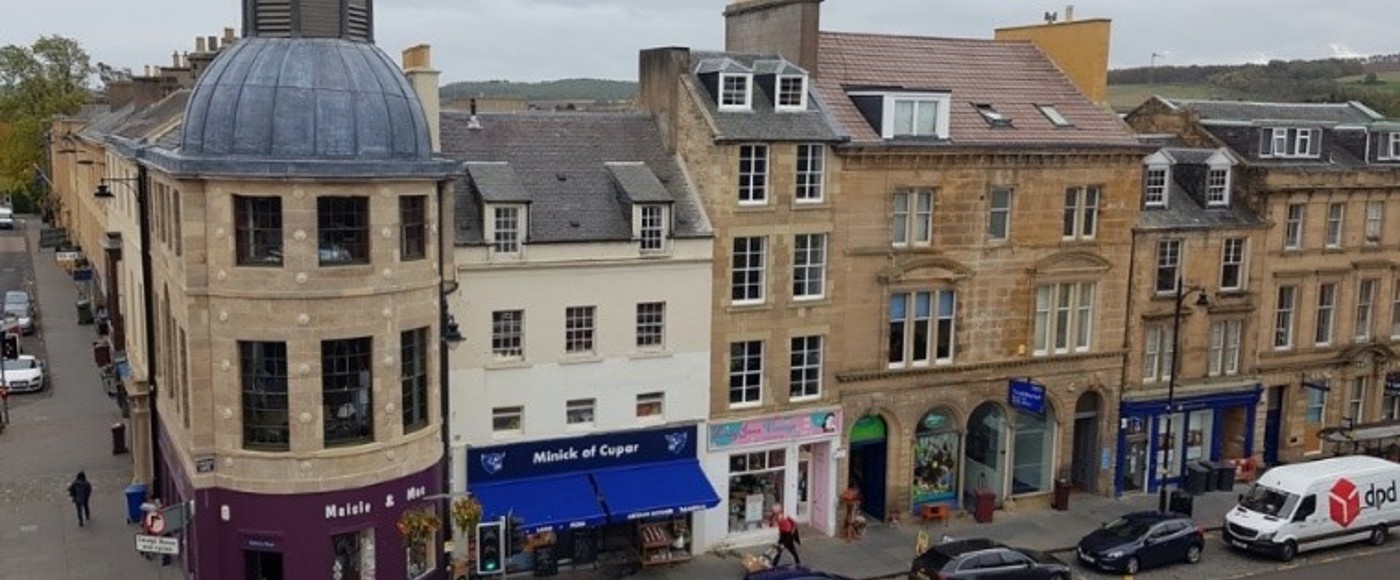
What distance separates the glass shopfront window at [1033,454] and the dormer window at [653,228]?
1369 centimetres

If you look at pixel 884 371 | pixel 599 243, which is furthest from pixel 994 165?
pixel 599 243

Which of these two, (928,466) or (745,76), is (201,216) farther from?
(928,466)

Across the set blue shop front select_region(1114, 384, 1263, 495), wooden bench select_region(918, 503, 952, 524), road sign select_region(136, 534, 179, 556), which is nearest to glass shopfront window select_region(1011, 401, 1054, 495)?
blue shop front select_region(1114, 384, 1263, 495)

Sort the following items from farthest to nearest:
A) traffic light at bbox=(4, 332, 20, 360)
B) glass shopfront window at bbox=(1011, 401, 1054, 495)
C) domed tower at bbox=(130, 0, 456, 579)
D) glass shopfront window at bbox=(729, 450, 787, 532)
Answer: traffic light at bbox=(4, 332, 20, 360) → glass shopfront window at bbox=(1011, 401, 1054, 495) → glass shopfront window at bbox=(729, 450, 787, 532) → domed tower at bbox=(130, 0, 456, 579)

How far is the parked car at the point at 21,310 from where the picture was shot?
6191cm

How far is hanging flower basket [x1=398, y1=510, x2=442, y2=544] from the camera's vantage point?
2569 centimetres

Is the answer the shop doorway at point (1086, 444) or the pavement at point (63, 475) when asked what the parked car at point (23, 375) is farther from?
the shop doorway at point (1086, 444)

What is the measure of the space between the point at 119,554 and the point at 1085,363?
91.2 ft

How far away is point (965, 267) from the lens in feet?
117

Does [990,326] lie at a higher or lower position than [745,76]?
lower

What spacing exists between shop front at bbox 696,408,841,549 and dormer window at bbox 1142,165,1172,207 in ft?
42.9

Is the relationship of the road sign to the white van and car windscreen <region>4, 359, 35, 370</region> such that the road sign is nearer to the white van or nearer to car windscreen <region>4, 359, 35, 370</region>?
the white van

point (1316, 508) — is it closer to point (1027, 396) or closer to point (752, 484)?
point (1027, 396)

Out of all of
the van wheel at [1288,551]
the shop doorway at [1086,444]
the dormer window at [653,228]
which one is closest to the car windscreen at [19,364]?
the dormer window at [653,228]
